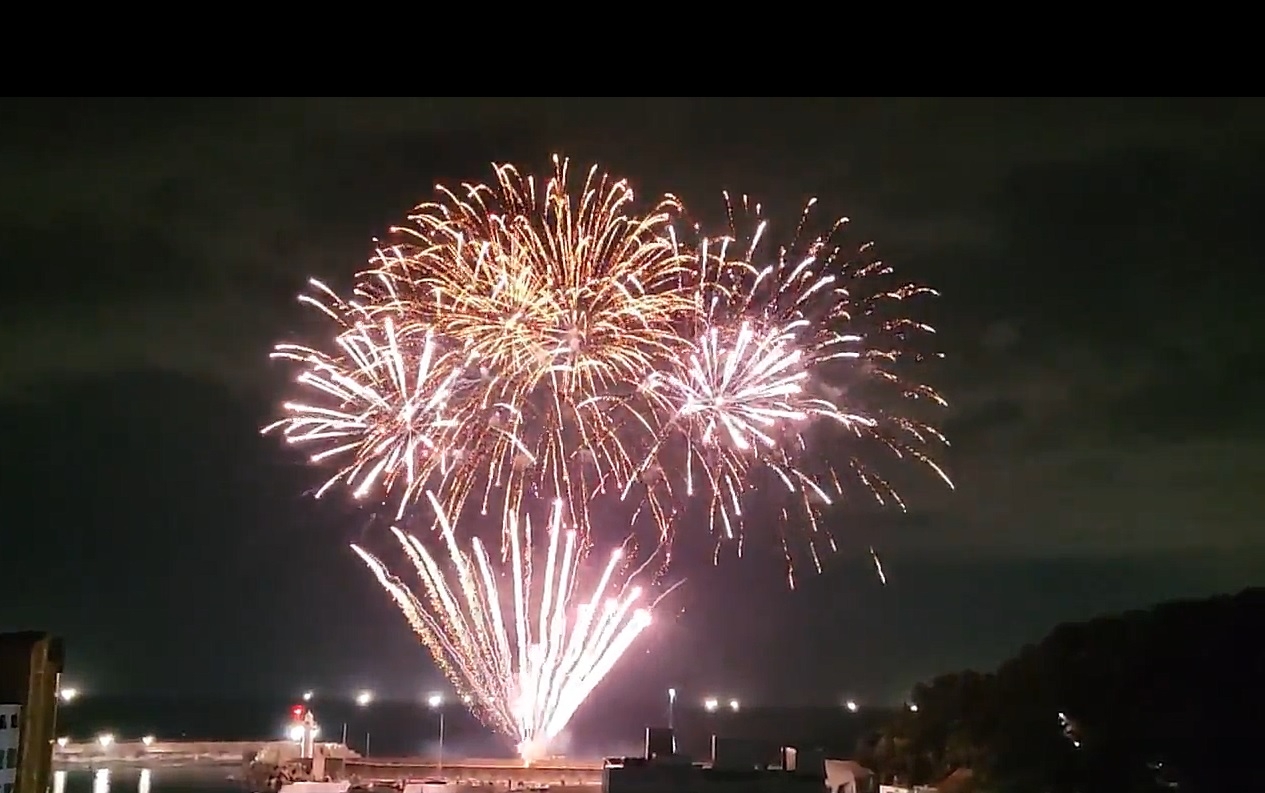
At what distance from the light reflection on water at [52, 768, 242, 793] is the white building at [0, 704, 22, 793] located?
4463 centimetres

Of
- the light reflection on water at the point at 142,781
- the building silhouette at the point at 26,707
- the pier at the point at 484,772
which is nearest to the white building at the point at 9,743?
the building silhouette at the point at 26,707

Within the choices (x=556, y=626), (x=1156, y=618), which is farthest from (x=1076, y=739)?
(x=556, y=626)

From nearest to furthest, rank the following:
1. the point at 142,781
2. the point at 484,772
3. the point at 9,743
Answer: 1. the point at 9,743
2. the point at 484,772
3. the point at 142,781

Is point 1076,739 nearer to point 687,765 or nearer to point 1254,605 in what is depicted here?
point 1254,605

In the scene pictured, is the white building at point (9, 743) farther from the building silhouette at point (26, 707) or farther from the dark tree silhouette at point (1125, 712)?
the dark tree silhouette at point (1125, 712)

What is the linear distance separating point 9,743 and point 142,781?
2318 inches

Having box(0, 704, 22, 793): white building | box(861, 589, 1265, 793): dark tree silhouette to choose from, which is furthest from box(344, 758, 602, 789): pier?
box(0, 704, 22, 793): white building

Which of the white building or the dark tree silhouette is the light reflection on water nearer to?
the white building

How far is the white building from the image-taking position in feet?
110

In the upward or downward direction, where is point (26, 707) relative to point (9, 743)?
upward

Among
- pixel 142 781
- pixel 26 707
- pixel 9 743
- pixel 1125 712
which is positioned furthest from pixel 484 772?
pixel 142 781

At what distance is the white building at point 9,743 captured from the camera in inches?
1325

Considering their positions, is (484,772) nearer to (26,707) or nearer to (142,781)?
(26,707)

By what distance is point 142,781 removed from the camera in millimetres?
87438
